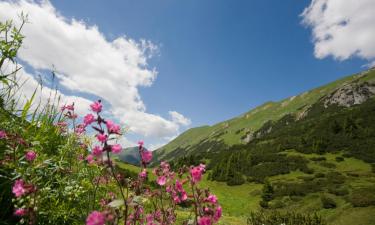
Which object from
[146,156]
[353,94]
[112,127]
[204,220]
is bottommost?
[204,220]

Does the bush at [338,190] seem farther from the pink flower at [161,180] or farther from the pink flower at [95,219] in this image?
the pink flower at [95,219]

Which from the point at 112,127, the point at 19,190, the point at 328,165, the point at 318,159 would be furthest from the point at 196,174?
the point at 318,159

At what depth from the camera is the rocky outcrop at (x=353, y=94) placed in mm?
107188

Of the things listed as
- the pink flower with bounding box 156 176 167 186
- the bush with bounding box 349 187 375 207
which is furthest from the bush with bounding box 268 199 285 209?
the pink flower with bounding box 156 176 167 186

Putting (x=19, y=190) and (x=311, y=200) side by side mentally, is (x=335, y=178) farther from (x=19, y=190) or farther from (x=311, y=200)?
(x=19, y=190)

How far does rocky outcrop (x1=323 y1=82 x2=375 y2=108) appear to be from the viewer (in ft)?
352

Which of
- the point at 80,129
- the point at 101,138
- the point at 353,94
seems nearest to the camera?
the point at 101,138

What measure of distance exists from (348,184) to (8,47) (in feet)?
120

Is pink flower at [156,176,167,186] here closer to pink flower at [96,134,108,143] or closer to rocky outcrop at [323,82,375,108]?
pink flower at [96,134,108,143]

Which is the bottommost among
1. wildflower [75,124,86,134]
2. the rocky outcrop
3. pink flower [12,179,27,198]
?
pink flower [12,179,27,198]

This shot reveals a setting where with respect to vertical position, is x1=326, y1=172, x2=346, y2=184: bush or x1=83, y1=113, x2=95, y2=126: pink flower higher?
x1=326, y1=172, x2=346, y2=184: bush

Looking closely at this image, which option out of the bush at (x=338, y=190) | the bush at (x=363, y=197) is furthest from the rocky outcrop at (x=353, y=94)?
the bush at (x=363, y=197)

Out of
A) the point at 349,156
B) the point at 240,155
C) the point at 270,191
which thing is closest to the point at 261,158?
the point at 240,155

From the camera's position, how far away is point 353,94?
362 ft
